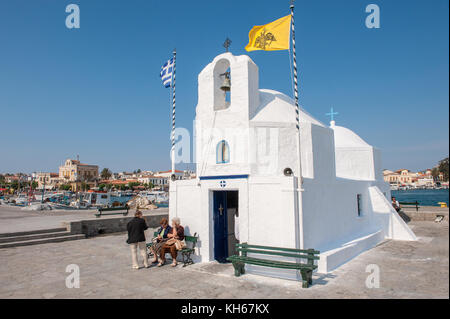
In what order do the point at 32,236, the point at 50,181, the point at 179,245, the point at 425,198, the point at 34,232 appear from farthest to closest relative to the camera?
1. the point at 50,181
2. the point at 425,198
3. the point at 34,232
4. the point at 32,236
5. the point at 179,245

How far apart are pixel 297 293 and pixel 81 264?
7.10 metres

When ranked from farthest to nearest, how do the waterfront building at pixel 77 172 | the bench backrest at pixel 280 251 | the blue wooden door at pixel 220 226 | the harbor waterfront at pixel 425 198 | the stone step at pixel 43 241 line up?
the waterfront building at pixel 77 172, the harbor waterfront at pixel 425 198, the stone step at pixel 43 241, the blue wooden door at pixel 220 226, the bench backrest at pixel 280 251

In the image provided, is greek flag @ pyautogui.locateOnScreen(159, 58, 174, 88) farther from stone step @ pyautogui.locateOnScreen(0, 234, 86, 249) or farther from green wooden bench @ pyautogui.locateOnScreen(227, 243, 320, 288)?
stone step @ pyautogui.locateOnScreen(0, 234, 86, 249)

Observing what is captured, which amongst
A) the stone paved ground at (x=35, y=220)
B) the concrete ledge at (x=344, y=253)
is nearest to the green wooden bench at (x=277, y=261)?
the concrete ledge at (x=344, y=253)

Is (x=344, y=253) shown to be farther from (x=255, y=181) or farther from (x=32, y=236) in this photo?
(x=32, y=236)

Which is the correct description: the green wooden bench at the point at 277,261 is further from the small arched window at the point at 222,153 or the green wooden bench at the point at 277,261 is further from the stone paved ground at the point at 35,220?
the stone paved ground at the point at 35,220

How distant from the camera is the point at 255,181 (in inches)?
328

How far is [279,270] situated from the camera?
764cm

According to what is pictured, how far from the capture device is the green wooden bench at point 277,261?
6.76m

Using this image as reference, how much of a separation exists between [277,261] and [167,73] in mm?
8391

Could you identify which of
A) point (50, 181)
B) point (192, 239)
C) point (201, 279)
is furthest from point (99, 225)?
point (50, 181)

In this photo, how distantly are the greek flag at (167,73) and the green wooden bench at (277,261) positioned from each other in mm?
7122
